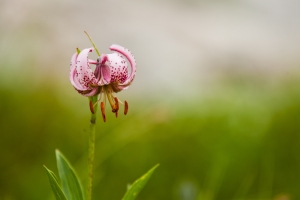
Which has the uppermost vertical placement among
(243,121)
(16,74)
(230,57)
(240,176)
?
(16,74)

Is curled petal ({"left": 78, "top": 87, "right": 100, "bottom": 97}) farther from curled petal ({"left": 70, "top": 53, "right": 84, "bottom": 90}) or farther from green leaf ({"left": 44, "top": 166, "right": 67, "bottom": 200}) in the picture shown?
green leaf ({"left": 44, "top": 166, "right": 67, "bottom": 200})

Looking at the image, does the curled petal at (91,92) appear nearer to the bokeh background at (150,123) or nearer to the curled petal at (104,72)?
the curled petal at (104,72)

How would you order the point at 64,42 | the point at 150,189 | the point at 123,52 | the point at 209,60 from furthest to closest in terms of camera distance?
the point at 209,60 → the point at 64,42 → the point at 150,189 → the point at 123,52

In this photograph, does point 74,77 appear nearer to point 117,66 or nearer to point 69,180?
point 117,66

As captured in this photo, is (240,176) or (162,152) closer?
(240,176)

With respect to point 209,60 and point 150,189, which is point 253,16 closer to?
point 209,60

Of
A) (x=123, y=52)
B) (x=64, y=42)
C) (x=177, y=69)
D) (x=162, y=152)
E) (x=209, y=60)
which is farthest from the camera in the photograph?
(x=209, y=60)

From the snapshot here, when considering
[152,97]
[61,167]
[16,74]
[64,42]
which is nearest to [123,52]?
[61,167]
